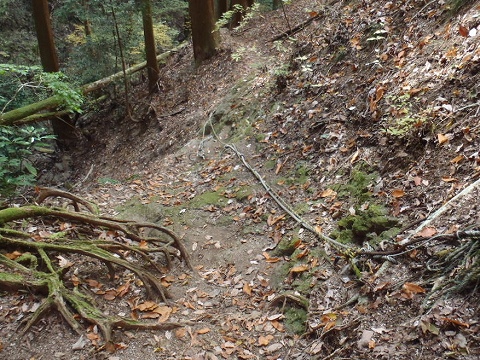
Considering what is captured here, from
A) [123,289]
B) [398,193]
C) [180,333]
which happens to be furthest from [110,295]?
[398,193]

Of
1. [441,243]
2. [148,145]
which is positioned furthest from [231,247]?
[148,145]

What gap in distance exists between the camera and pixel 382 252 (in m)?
3.92

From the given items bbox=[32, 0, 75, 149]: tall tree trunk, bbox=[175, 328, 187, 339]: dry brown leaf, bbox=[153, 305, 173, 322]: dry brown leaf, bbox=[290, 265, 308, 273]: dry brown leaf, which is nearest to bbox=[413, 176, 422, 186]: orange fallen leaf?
bbox=[290, 265, 308, 273]: dry brown leaf

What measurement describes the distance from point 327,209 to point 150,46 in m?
9.95

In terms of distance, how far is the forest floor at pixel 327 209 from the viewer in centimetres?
350

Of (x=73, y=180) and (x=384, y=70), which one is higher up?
(x=384, y=70)

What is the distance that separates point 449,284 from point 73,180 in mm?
11718

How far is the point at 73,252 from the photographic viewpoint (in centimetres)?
477

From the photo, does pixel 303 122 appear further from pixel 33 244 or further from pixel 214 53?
pixel 214 53

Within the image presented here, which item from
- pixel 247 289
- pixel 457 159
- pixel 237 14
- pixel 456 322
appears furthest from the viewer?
pixel 237 14

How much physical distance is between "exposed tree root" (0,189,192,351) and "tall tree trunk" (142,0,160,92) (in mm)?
7708

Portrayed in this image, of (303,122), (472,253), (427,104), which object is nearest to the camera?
(472,253)

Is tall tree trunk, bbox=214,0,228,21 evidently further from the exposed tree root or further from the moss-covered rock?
the moss-covered rock

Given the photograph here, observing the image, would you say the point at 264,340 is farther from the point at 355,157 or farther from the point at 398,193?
the point at 355,157
